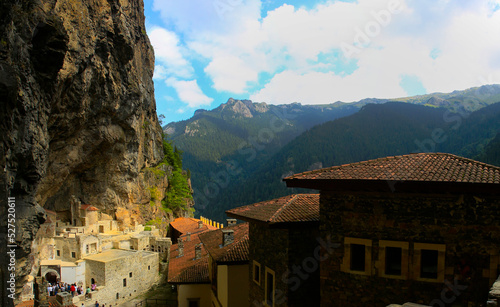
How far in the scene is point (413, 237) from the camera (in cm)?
776

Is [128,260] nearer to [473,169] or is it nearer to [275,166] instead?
[473,169]

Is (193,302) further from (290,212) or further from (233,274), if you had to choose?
(290,212)

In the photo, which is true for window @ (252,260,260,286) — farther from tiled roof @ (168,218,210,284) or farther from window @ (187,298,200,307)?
window @ (187,298,200,307)

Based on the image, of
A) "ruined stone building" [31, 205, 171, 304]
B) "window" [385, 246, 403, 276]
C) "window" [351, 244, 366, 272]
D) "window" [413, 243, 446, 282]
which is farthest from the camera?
"ruined stone building" [31, 205, 171, 304]

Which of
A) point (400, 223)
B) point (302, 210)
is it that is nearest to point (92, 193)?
point (302, 210)

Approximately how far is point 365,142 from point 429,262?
116153 millimetres

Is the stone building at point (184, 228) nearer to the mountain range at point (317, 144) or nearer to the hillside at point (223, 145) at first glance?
the mountain range at point (317, 144)

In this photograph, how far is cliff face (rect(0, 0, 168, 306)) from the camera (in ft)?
31.1

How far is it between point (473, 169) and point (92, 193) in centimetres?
4008

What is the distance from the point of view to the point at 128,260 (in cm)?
2908

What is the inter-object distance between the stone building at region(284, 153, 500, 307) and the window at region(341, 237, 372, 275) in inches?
1.0

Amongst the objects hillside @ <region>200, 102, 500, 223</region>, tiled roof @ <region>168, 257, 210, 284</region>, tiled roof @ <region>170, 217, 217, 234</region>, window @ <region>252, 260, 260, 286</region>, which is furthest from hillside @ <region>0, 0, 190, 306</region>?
hillside @ <region>200, 102, 500, 223</region>

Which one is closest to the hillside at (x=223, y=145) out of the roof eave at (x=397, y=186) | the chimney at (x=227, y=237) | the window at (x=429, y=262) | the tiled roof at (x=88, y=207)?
the tiled roof at (x=88, y=207)

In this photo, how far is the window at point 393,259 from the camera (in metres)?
7.86
